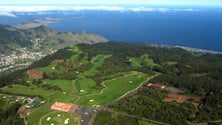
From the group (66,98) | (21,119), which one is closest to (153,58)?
(66,98)

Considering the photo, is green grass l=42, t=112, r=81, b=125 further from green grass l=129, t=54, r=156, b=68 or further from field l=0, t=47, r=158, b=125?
green grass l=129, t=54, r=156, b=68

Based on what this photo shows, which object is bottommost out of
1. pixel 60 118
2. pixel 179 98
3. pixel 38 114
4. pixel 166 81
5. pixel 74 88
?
pixel 74 88

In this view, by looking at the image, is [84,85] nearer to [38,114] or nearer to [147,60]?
[38,114]

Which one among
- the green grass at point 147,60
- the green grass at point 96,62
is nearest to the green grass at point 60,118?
the green grass at point 96,62

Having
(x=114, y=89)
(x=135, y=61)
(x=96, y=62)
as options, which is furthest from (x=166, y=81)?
(x=96, y=62)

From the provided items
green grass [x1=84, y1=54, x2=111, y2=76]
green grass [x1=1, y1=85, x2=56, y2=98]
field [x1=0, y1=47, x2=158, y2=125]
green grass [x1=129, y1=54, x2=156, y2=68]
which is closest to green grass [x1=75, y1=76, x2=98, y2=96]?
field [x1=0, y1=47, x2=158, y2=125]

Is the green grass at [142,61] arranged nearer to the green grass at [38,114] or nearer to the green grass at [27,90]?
the green grass at [27,90]
